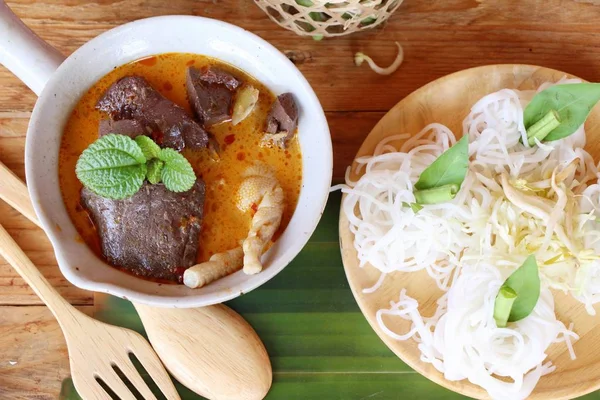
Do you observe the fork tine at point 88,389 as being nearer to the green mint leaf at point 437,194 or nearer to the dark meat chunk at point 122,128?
the dark meat chunk at point 122,128

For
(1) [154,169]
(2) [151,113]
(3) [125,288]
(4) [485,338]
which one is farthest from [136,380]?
(4) [485,338]

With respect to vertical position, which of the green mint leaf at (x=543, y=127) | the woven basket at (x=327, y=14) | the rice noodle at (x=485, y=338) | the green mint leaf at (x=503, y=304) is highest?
the woven basket at (x=327, y=14)

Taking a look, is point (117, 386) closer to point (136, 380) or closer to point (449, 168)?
point (136, 380)

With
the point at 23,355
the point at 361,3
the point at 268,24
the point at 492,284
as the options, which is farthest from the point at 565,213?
the point at 23,355

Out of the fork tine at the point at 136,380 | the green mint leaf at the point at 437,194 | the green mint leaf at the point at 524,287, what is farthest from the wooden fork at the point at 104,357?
the green mint leaf at the point at 524,287

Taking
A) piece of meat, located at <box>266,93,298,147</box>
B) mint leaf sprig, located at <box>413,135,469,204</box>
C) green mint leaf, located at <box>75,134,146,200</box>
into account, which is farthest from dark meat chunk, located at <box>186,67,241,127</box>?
mint leaf sprig, located at <box>413,135,469,204</box>

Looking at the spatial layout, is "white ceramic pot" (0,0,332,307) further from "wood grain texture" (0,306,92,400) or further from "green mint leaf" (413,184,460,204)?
"wood grain texture" (0,306,92,400)
